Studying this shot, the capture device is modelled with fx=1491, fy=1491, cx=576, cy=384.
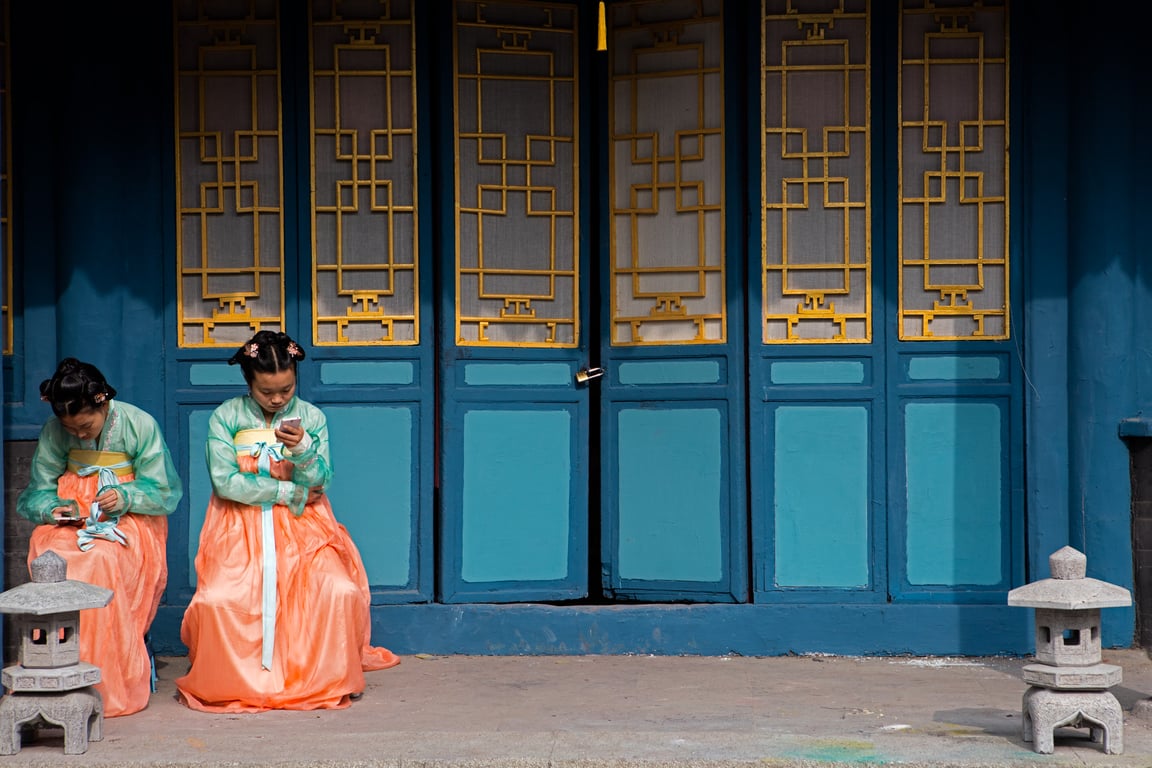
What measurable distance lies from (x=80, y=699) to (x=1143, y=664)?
4391 millimetres

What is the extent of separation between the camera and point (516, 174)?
712cm

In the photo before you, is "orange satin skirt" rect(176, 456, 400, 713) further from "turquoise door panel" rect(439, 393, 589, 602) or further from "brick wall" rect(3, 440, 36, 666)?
"brick wall" rect(3, 440, 36, 666)

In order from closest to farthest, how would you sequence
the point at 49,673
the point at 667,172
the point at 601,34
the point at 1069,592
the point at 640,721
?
the point at 1069,592, the point at 49,673, the point at 640,721, the point at 667,172, the point at 601,34

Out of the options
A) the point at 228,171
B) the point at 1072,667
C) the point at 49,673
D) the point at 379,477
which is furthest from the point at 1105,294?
the point at 49,673

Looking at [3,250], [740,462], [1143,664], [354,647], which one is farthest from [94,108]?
[1143,664]

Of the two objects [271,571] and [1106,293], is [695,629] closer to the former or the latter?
[271,571]

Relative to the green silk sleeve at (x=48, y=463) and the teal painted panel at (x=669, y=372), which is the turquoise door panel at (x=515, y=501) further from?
the green silk sleeve at (x=48, y=463)

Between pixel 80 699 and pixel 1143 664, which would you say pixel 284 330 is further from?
pixel 1143 664

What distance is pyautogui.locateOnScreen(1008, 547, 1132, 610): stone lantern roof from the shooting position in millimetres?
4930

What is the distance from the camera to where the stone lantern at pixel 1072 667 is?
4.96 metres

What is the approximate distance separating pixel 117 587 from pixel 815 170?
11.8ft

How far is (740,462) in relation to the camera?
6.93 m

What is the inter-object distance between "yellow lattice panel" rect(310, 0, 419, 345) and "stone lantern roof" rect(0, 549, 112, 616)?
2052 millimetres

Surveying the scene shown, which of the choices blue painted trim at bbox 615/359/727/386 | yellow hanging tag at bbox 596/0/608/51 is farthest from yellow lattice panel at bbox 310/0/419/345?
blue painted trim at bbox 615/359/727/386
